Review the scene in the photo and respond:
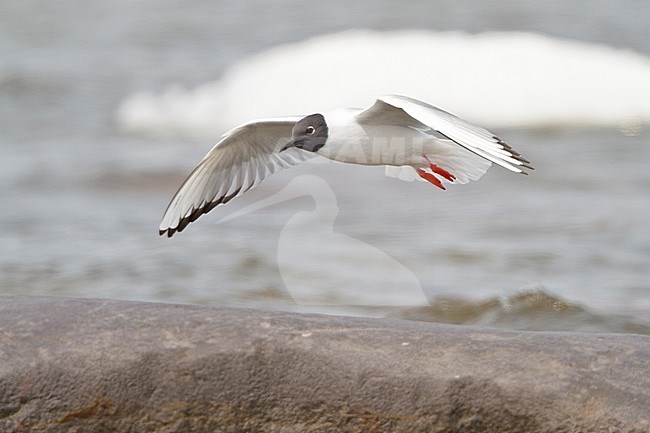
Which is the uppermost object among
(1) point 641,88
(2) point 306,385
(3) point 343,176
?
(1) point 641,88

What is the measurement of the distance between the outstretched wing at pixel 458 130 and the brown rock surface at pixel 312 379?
0.49 meters

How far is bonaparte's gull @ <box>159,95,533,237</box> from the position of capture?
4.32 metres

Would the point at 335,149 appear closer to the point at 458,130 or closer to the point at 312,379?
the point at 458,130

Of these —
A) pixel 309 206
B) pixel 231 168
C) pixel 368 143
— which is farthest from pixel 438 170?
pixel 309 206

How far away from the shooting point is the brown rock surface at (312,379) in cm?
317

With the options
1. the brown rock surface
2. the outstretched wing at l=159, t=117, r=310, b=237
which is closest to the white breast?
the outstretched wing at l=159, t=117, r=310, b=237

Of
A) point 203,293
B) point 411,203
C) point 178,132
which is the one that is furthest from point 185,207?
A: point 178,132

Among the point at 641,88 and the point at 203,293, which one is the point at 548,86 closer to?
the point at 641,88

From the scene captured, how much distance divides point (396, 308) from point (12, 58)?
7.45 m

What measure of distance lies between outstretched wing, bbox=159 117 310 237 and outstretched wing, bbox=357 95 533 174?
64cm

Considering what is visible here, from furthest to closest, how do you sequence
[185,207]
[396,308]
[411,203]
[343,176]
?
[343,176], [411,203], [396,308], [185,207]

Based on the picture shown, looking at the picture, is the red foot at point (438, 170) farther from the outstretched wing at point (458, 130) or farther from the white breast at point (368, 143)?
the outstretched wing at point (458, 130)

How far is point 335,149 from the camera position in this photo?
4.36 metres

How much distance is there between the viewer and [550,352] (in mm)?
3271
